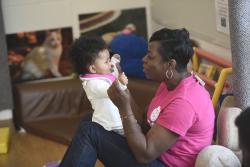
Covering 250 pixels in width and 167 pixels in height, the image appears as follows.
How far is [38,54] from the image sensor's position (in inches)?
147

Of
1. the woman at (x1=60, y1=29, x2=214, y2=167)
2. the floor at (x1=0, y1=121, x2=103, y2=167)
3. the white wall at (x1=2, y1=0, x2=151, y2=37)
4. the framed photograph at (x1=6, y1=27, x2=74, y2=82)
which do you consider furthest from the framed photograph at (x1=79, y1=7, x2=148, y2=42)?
the woman at (x1=60, y1=29, x2=214, y2=167)

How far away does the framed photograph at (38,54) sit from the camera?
3684 mm

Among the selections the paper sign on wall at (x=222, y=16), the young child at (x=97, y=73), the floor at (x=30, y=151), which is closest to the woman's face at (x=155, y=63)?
the young child at (x=97, y=73)

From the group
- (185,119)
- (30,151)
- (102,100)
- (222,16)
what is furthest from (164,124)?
(30,151)

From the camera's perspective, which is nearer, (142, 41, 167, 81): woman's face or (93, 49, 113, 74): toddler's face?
(142, 41, 167, 81): woman's face

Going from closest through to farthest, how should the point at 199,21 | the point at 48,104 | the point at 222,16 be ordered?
1. the point at 222,16
2. the point at 199,21
3. the point at 48,104

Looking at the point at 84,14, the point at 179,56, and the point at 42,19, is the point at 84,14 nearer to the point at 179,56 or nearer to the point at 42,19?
the point at 42,19

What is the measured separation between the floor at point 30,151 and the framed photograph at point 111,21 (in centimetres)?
94

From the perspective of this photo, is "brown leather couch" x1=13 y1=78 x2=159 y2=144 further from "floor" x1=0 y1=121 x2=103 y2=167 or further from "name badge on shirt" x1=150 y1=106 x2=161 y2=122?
"name badge on shirt" x1=150 y1=106 x2=161 y2=122

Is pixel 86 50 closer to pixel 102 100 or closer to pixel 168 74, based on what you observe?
pixel 102 100

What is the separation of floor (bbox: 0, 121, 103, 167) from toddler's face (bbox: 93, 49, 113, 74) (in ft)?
2.30

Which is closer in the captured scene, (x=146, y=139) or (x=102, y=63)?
(x=146, y=139)

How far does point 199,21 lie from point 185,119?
4.69 ft

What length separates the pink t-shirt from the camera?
1.81m
